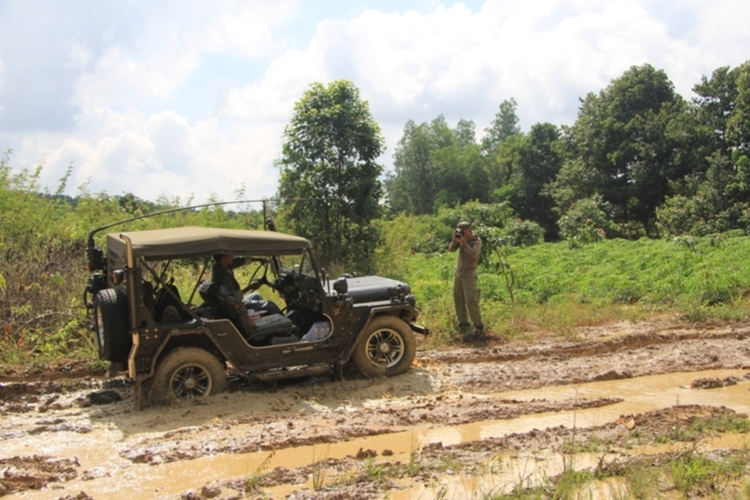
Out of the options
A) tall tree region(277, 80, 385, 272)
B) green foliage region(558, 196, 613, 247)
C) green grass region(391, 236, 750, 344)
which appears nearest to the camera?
green grass region(391, 236, 750, 344)

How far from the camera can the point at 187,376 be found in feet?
22.9

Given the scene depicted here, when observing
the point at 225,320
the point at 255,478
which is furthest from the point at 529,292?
the point at 255,478

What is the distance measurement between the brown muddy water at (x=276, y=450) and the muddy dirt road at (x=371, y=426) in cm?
2

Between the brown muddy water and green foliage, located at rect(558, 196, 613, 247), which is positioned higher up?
green foliage, located at rect(558, 196, 613, 247)

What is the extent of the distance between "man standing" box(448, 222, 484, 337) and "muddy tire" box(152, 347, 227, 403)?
169 inches

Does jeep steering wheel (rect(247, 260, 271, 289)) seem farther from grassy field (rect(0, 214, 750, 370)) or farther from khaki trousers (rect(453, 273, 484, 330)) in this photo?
khaki trousers (rect(453, 273, 484, 330))

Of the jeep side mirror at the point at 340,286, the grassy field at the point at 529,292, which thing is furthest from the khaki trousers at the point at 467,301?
the jeep side mirror at the point at 340,286

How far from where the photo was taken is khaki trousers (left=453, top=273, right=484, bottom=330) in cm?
1027

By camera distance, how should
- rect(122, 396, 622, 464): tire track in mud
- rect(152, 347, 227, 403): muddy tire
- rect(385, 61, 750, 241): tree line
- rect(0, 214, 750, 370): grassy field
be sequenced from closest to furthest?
rect(122, 396, 622, 464): tire track in mud → rect(152, 347, 227, 403): muddy tire → rect(0, 214, 750, 370): grassy field → rect(385, 61, 750, 241): tree line

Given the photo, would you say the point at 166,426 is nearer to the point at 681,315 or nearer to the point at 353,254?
the point at 681,315

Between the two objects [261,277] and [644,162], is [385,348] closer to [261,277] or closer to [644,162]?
[261,277]

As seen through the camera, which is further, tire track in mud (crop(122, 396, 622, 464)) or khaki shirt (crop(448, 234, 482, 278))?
khaki shirt (crop(448, 234, 482, 278))

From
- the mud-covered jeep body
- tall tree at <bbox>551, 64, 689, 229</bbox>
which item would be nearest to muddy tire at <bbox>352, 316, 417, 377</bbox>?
the mud-covered jeep body

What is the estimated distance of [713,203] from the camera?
26.7 meters
